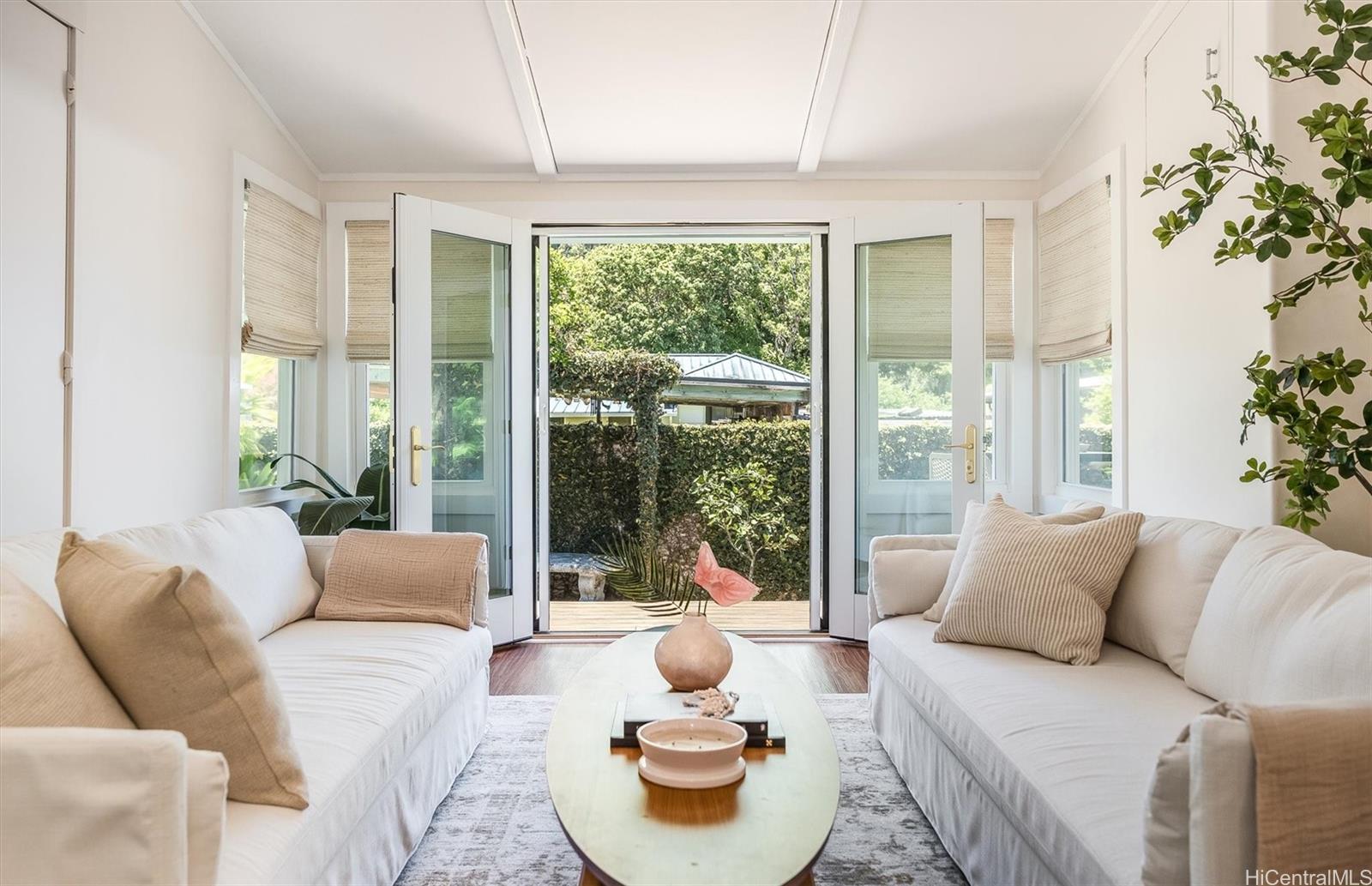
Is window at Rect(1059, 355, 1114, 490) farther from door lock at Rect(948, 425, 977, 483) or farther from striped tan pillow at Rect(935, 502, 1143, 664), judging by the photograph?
striped tan pillow at Rect(935, 502, 1143, 664)

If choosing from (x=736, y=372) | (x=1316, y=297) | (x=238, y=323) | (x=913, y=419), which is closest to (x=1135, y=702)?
(x=1316, y=297)

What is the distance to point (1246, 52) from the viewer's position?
2.71m

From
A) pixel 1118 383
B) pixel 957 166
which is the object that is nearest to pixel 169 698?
pixel 1118 383

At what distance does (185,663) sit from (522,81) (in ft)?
9.95

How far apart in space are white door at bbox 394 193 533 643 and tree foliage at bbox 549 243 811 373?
15.0ft

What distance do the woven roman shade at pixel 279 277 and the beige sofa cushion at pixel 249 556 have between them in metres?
1.48

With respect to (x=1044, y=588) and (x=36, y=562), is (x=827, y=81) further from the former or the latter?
(x=36, y=562)

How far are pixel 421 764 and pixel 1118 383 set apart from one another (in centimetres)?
316

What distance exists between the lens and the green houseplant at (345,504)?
3.92 m

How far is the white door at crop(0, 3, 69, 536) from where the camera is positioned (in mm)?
2551

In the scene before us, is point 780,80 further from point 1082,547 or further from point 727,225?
point 1082,547

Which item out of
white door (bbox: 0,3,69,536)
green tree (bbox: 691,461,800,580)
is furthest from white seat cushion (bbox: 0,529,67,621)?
green tree (bbox: 691,461,800,580)

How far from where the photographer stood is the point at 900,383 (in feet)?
14.7

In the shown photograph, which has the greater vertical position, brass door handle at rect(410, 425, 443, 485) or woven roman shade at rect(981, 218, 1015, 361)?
woven roman shade at rect(981, 218, 1015, 361)
